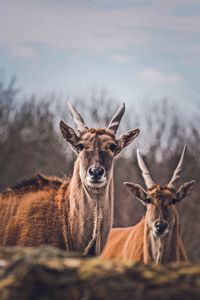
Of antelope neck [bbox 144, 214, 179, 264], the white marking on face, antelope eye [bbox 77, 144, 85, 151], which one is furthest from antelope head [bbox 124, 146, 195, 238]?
the white marking on face

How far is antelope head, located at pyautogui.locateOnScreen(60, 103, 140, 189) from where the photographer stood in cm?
1088

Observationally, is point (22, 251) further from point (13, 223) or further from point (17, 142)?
point (17, 142)

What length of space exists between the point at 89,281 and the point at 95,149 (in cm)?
901

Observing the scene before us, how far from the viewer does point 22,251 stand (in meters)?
2.41

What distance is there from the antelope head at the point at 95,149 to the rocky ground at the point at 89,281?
8490 millimetres

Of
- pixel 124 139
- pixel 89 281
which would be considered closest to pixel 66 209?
pixel 124 139

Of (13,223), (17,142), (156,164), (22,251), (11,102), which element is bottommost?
Answer: (22,251)

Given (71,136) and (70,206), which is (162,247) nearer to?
(71,136)

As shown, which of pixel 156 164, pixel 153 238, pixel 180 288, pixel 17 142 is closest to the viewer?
pixel 180 288

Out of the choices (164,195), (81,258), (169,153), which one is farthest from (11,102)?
(81,258)

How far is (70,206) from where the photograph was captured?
10.9 m

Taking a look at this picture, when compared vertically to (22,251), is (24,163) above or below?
above

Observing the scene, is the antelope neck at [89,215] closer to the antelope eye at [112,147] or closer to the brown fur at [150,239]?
the antelope eye at [112,147]

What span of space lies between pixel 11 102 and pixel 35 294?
50.9 metres
